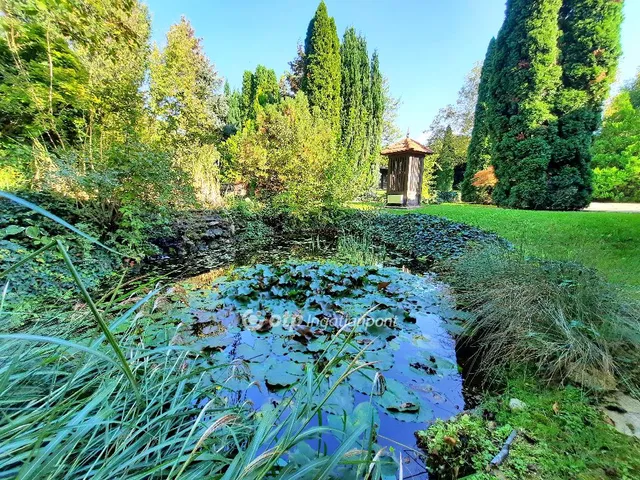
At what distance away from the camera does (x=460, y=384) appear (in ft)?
5.65

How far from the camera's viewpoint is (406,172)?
11.9 metres

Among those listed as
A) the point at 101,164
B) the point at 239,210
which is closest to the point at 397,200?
the point at 239,210

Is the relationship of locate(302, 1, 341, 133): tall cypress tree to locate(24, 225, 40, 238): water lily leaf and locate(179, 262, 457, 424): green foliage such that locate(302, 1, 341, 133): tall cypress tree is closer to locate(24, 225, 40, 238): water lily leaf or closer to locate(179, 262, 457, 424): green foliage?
locate(179, 262, 457, 424): green foliage

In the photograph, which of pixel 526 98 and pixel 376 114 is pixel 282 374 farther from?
pixel 376 114

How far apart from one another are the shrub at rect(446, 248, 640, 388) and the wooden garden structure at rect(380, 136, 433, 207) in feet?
32.9

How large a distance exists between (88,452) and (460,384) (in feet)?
6.28

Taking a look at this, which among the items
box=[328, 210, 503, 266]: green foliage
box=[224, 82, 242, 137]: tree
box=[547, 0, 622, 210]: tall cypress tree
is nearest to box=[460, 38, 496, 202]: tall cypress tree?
box=[547, 0, 622, 210]: tall cypress tree

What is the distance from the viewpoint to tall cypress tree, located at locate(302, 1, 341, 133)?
11656 millimetres

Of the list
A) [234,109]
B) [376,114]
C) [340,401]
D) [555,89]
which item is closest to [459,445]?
[340,401]

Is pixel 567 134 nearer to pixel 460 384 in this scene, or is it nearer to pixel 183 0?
pixel 460 384

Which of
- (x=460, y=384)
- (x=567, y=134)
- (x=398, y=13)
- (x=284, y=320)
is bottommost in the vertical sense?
(x=460, y=384)

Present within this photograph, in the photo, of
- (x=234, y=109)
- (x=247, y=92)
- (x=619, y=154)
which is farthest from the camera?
(x=234, y=109)

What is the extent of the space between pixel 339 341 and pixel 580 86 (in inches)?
498

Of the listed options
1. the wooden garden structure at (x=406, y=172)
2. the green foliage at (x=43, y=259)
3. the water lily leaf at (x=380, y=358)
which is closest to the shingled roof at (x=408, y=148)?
the wooden garden structure at (x=406, y=172)
